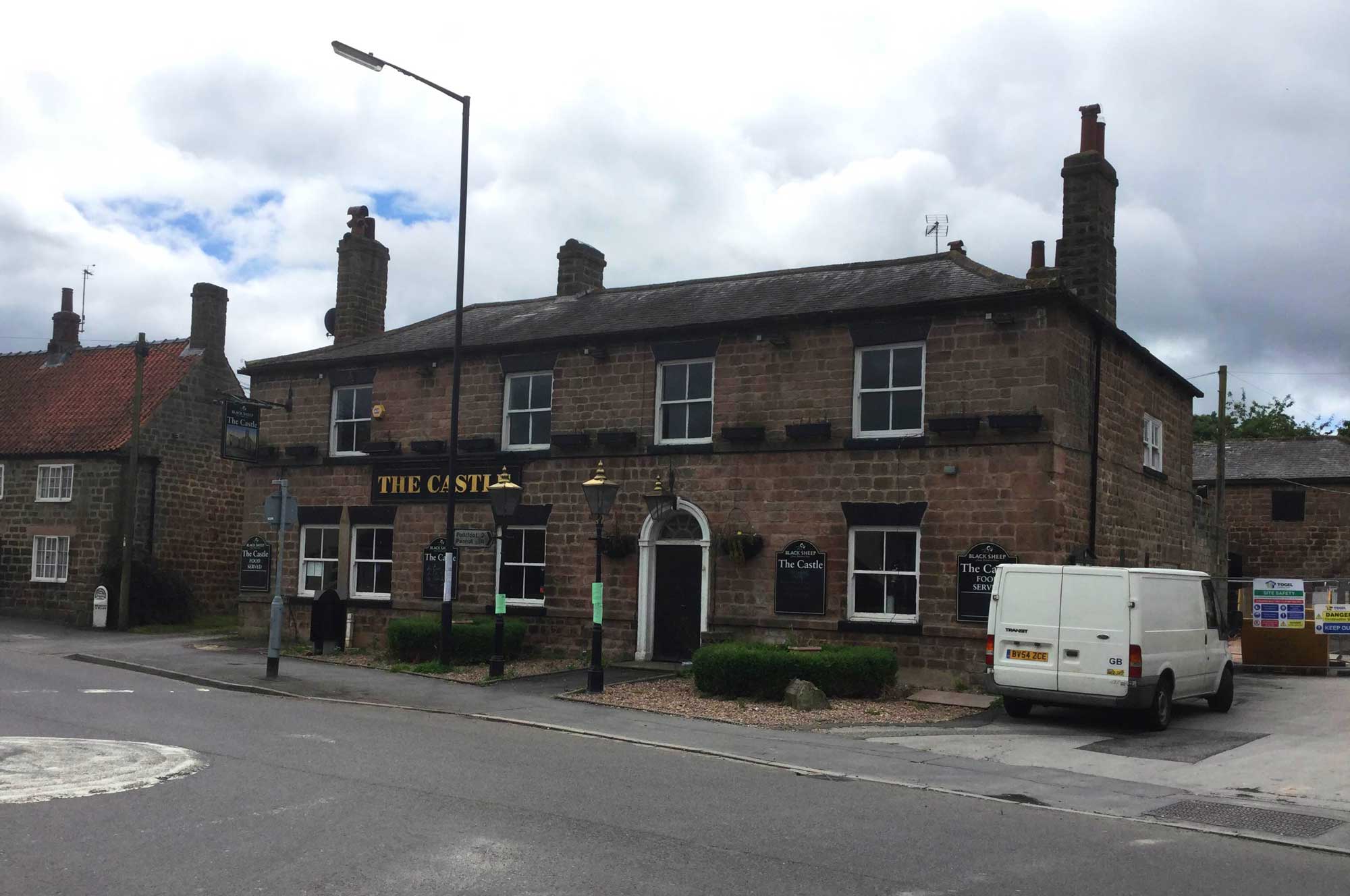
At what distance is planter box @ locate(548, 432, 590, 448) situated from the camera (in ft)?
71.4

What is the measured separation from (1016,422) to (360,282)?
55.0ft

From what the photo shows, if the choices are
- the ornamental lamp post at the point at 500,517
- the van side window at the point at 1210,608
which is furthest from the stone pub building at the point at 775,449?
the van side window at the point at 1210,608

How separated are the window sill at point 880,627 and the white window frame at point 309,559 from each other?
1150 cm

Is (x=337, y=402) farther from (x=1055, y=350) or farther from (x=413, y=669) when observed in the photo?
(x=1055, y=350)

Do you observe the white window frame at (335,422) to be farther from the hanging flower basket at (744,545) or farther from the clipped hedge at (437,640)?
the hanging flower basket at (744,545)

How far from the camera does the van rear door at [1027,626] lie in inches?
577

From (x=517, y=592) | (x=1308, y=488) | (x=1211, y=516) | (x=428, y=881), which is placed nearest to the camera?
(x=428, y=881)

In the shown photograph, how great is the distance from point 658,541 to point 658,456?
4.99 feet

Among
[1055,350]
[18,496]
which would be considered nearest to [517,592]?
[1055,350]

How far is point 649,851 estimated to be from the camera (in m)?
7.69

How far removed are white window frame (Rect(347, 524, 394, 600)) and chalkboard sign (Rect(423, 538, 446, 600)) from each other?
89cm

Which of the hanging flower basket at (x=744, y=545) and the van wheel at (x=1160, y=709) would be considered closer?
the van wheel at (x=1160, y=709)

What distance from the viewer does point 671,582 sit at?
68.2 ft

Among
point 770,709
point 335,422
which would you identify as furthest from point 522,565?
point 770,709
